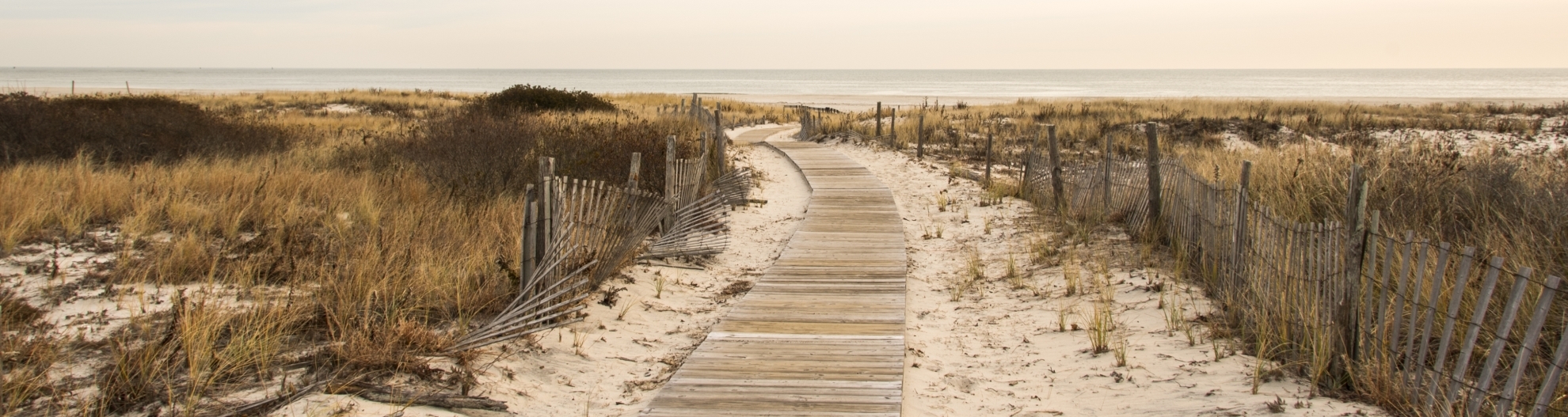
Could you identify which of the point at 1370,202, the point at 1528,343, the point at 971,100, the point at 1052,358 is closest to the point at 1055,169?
the point at 1370,202

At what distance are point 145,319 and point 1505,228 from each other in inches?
340

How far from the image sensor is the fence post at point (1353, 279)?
4207mm

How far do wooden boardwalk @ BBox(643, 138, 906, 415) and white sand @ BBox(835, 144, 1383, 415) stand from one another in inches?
8.7

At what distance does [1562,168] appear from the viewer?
A: 27.8ft

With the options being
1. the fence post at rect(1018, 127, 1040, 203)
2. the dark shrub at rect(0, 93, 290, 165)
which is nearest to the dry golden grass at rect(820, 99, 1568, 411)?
the fence post at rect(1018, 127, 1040, 203)

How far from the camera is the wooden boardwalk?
4496mm

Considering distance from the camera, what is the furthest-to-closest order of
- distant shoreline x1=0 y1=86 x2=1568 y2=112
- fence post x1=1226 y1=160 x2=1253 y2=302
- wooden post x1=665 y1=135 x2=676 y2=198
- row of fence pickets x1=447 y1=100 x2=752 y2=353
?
distant shoreline x1=0 y1=86 x2=1568 y2=112 < wooden post x1=665 y1=135 x2=676 y2=198 < fence post x1=1226 y1=160 x2=1253 y2=302 < row of fence pickets x1=447 y1=100 x2=752 y2=353

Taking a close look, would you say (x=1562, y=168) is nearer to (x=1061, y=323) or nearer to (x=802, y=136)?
(x=1061, y=323)

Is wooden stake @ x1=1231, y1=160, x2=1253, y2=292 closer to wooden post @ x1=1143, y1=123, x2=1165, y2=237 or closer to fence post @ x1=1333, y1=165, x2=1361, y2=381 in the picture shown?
fence post @ x1=1333, y1=165, x2=1361, y2=381

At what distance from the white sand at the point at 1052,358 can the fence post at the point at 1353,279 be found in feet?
0.80

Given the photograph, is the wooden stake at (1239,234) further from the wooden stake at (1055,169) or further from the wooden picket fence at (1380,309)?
the wooden stake at (1055,169)

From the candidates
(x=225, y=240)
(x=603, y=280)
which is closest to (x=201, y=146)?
(x=225, y=240)

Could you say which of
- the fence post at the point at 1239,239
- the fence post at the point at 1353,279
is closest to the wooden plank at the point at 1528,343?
the fence post at the point at 1353,279

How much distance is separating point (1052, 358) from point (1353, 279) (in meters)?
1.79
